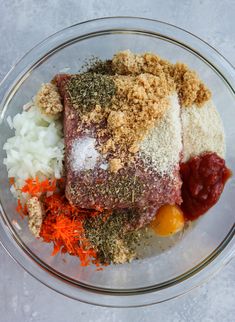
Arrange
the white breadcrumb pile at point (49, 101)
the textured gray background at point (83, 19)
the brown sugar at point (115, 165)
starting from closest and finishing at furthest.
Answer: the brown sugar at point (115, 165) → the white breadcrumb pile at point (49, 101) → the textured gray background at point (83, 19)

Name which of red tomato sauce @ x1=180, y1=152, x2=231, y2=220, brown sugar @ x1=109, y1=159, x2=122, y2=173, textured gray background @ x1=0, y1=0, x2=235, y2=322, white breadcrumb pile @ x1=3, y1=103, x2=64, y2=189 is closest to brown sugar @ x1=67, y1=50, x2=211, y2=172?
brown sugar @ x1=109, y1=159, x2=122, y2=173

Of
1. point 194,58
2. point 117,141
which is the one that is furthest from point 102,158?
point 194,58

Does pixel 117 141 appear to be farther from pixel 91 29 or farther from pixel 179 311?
pixel 179 311

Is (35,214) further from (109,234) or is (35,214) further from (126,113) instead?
(126,113)

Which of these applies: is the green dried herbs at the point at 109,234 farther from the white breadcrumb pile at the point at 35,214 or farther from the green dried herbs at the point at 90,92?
the green dried herbs at the point at 90,92

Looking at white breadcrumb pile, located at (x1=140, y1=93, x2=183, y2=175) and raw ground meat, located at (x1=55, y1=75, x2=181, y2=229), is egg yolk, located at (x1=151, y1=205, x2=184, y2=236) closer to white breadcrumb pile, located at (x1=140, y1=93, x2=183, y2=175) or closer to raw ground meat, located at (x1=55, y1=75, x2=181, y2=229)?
raw ground meat, located at (x1=55, y1=75, x2=181, y2=229)

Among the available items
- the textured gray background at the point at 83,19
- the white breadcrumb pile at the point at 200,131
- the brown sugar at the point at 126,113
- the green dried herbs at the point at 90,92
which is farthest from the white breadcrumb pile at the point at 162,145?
the textured gray background at the point at 83,19

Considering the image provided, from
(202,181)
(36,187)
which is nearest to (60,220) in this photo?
(36,187)
